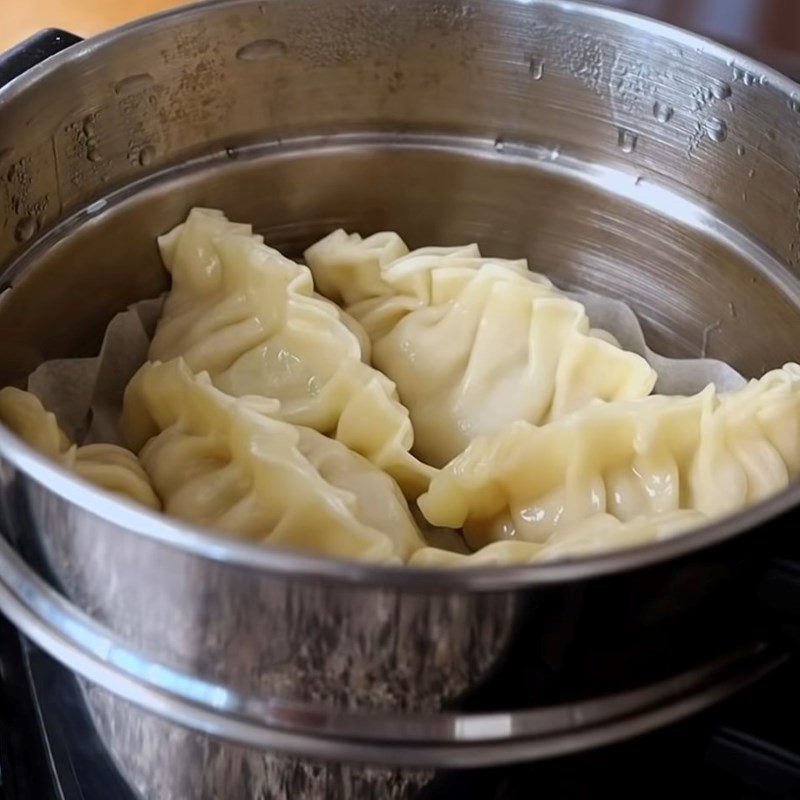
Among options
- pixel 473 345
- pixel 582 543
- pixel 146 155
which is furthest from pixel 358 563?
pixel 146 155

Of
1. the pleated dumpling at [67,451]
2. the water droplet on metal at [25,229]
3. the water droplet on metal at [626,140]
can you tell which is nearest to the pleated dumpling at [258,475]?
the pleated dumpling at [67,451]

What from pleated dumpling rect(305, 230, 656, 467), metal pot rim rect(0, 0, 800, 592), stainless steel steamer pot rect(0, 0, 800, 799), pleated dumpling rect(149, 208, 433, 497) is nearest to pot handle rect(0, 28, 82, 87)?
stainless steel steamer pot rect(0, 0, 800, 799)

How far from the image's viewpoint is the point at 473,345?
1023mm

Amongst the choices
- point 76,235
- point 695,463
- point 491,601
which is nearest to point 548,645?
point 491,601

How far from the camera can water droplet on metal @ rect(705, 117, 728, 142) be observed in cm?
100

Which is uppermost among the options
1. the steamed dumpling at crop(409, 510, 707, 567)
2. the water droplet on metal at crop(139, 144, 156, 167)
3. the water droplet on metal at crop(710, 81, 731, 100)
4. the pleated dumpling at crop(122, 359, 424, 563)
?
the water droplet on metal at crop(710, 81, 731, 100)

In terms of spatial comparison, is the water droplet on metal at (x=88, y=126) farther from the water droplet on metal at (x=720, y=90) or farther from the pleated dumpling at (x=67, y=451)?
the water droplet on metal at (x=720, y=90)

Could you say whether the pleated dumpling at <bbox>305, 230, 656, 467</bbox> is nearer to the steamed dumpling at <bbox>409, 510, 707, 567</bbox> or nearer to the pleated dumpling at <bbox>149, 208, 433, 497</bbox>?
the pleated dumpling at <bbox>149, 208, 433, 497</bbox>

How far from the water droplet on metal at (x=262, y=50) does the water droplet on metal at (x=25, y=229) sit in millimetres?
243

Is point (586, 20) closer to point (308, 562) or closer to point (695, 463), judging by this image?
point (695, 463)

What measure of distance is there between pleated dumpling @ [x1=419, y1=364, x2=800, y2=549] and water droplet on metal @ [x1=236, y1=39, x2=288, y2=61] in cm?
42

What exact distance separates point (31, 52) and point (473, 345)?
1.48 feet

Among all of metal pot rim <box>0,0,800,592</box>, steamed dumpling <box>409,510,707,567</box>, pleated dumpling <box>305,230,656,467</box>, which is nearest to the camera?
metal pot rim <box>0,0,800,592</box>

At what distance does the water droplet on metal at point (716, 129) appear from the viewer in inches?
39.2
